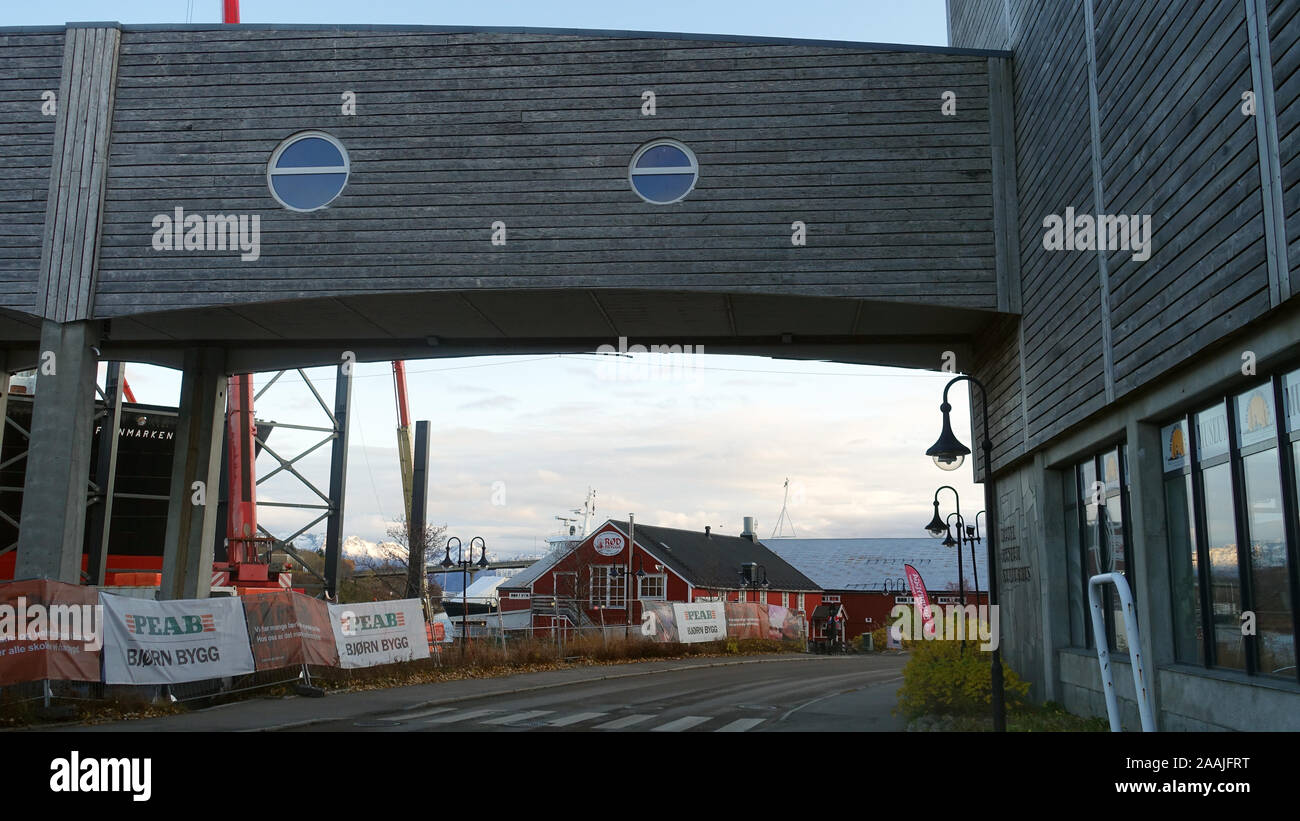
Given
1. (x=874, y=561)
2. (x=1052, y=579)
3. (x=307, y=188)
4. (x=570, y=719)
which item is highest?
(x=307, y=188)

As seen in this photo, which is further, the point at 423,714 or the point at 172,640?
the point at 423,714

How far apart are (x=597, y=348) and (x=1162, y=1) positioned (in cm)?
1168

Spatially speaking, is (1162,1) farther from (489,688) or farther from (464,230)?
(489,688)

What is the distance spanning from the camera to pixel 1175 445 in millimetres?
11836

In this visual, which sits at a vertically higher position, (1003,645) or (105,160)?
(105,160)

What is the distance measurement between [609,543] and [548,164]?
132ft

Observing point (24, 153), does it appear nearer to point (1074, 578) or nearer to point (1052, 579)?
point (1052, 579)

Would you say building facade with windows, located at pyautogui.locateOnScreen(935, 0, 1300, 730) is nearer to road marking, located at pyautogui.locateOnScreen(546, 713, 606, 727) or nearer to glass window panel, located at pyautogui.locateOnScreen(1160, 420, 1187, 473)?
glass window panel, located at pyautogui.locateOnScreen(1160, 420, 1187, 473)

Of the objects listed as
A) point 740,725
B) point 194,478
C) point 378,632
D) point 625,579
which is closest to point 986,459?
point 740,725

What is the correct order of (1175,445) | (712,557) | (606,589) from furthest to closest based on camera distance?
(712,557) < (606,589) < (1175,445)

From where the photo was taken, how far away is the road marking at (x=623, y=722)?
15.9 metres

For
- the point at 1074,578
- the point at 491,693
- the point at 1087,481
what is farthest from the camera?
the point at 491,693
